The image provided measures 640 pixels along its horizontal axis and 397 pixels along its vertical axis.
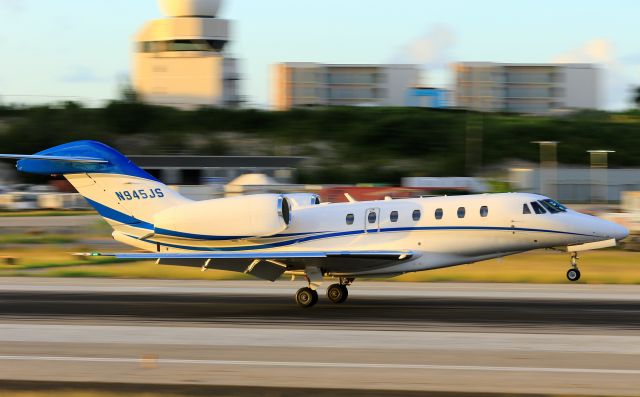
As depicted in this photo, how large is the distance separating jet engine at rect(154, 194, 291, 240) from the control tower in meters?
77.1

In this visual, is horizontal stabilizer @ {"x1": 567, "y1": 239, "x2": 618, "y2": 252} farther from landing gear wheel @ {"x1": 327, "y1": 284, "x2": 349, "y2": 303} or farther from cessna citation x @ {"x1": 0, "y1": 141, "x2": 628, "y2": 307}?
landing gear wheel @ {"x1": 327, "y1": 284, "x2": 349, "y2": 303}

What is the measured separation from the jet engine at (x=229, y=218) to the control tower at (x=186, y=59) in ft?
253

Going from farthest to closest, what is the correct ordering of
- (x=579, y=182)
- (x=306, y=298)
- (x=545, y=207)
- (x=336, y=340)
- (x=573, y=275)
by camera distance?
(x=579, y=182) < (x=573, y=275) < (x=545, y=207) < (x=306, y=298) < (x=336, y=340)

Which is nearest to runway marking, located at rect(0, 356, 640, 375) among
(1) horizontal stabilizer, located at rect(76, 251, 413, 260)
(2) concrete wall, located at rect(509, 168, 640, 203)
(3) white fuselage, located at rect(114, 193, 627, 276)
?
(1) horizontal stabilizer, located at rect(76, 251, 413, 260)

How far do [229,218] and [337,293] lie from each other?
317 centimetres

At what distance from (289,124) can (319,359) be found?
8790 cm

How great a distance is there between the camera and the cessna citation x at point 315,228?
21469 mm

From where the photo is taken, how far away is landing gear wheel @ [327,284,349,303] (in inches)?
882

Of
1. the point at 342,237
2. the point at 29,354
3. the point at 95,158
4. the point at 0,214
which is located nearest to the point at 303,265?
the point at 342,237

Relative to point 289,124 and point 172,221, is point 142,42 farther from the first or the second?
→ point 172,221

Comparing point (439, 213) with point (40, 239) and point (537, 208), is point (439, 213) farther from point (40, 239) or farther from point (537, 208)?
point (40, 239)

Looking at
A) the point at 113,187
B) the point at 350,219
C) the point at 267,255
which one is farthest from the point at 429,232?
the point at 113,187

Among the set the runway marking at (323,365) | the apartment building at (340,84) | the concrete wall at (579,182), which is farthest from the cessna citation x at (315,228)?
the apartment building at (340,84)

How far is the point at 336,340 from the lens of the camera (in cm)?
1647
